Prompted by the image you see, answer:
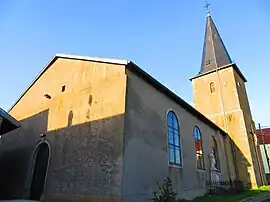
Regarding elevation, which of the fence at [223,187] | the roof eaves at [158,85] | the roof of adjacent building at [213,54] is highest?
the roof of adjacent building at [213,54]

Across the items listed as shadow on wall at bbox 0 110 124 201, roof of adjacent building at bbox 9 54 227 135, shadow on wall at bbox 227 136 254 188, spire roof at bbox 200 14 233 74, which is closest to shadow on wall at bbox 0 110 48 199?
shadow on wall at bbox 0 110 124 201

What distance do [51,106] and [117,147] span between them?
577cm

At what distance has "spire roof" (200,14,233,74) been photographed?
80.4 ft

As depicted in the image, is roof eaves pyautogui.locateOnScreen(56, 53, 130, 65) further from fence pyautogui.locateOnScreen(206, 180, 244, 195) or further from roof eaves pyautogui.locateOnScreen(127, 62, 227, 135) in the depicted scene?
fence pyautogui.locateOnScreen(206, 180, 244, 195)

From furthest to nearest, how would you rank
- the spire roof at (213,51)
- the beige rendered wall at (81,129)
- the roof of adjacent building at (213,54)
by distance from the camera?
1. the spire roof at (213,51)
2. the roof of adjacent building at (213,54)
3. the beige rendered wall at (81,129)

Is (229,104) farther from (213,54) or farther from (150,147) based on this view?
(150,147)

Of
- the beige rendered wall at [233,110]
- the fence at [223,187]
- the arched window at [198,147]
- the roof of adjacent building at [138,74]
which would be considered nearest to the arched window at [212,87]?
the beige rendered wall at [233,110]

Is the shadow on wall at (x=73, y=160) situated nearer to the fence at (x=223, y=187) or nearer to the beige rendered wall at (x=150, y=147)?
the beige rendered wall at (x=150, y=147)

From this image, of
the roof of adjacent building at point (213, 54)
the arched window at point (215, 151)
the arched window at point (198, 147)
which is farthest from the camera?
the roof of adjacent building at point (213, 54)

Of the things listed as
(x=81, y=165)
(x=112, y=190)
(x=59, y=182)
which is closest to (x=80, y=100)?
(x=81, y=165)

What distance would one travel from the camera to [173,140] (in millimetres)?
11344

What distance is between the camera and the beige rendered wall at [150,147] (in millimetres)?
8164

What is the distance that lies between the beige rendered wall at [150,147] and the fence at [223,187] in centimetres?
87

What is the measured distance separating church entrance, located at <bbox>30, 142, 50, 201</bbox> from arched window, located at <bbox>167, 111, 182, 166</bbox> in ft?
19.9
